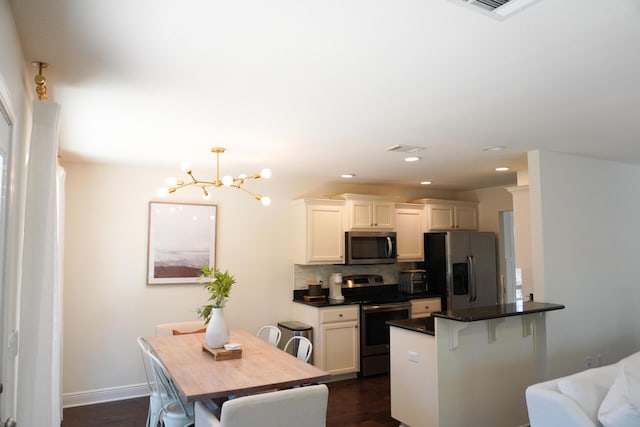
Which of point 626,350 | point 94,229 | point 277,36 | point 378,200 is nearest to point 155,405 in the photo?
point 94,229

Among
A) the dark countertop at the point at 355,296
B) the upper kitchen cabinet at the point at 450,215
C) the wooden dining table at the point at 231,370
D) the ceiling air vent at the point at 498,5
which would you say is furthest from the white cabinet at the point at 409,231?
the ceiling air vent at the point at 498,5

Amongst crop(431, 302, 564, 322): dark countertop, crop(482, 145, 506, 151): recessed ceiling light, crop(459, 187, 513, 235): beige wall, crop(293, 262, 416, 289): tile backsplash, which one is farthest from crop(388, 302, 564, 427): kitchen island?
crop(459, 187, 513, 235): beige wall

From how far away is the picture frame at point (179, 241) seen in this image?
15.7 feet

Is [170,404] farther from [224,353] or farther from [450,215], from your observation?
[450,215]

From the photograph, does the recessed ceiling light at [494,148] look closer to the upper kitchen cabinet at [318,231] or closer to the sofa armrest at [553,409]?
the sofa armrest at [553,409]

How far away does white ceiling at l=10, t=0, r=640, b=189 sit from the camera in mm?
1655

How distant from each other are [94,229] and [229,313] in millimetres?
1749

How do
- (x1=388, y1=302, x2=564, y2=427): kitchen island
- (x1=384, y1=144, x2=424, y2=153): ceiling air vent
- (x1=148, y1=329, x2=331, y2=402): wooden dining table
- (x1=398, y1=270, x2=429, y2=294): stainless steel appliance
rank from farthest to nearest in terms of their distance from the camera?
(x1=398, y1=270, x2=429, y2=294): stainless steel appliance < (x1=384, y1=144, x2=424, y2=153): ceiling air vent < (x1=388, y1=302, x2=564, y2=427): kitchen island < (x1=148, y1=329, x2=331, y2=402): wooden dining table

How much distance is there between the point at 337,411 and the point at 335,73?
3297 mm

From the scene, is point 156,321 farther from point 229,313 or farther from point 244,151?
point 244,151

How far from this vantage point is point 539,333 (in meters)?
3.81

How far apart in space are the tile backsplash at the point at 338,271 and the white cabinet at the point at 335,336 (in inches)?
15.8

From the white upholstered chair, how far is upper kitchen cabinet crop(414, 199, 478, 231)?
4.22 m

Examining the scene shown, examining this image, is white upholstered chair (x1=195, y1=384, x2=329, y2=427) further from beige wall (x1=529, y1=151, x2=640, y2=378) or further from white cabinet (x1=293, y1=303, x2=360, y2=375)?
white cabinet (x1=293, y1=303, x2=360, y2=375)
